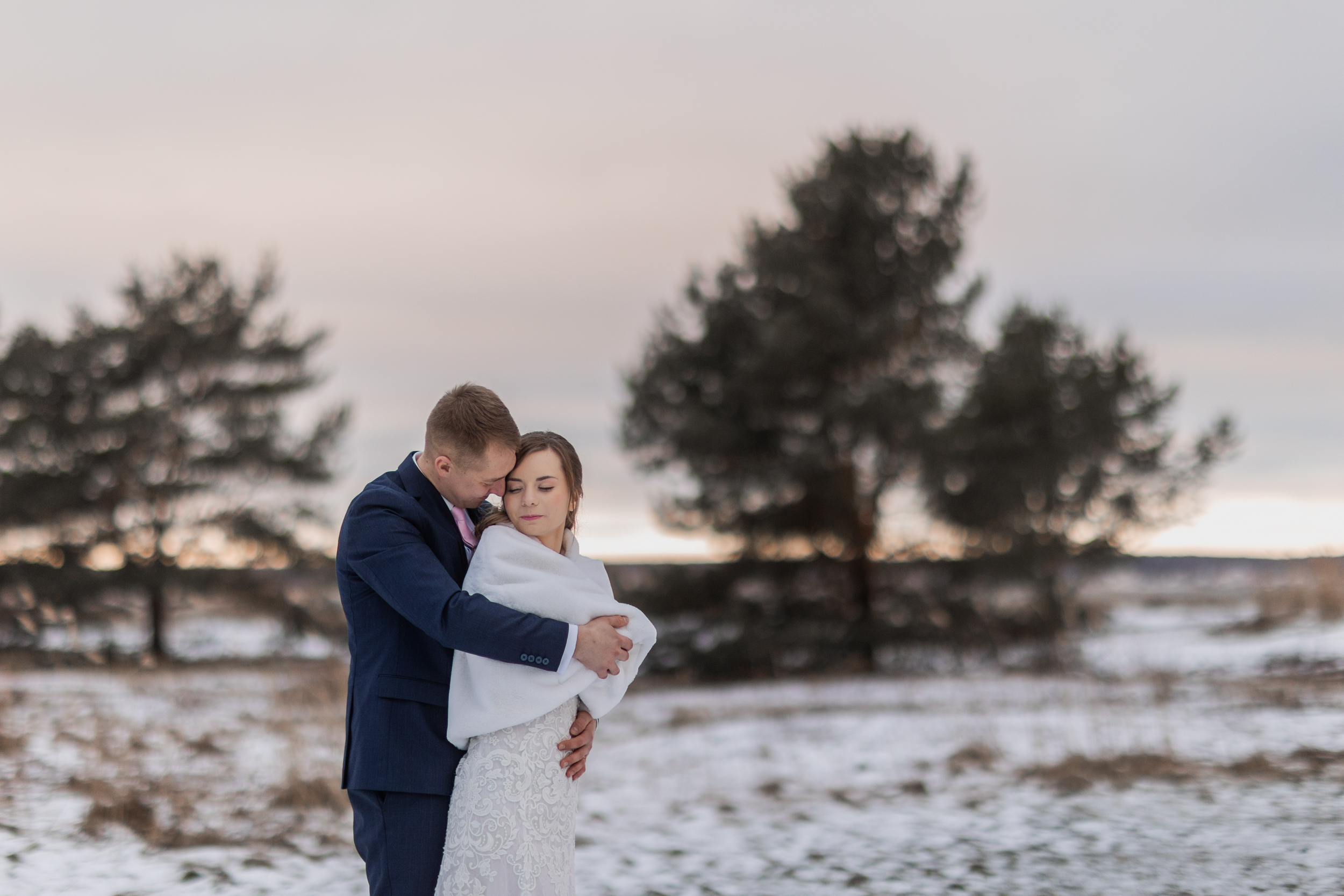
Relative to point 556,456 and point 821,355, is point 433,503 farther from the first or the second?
point 821,355

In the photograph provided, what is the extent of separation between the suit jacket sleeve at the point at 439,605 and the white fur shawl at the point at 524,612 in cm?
7

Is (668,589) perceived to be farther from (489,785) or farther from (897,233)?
(489,785)

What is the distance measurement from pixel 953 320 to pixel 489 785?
48.1ft

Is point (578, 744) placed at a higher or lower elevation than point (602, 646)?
lower

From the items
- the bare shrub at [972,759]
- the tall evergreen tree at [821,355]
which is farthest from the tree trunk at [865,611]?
the bare shrub at [972,759]

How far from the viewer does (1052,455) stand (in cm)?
1551

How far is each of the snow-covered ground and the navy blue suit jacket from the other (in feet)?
9.68

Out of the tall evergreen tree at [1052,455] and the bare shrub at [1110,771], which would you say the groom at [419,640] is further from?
the tall evergreen tree at [1052,455]

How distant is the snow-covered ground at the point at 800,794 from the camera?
5125 mm

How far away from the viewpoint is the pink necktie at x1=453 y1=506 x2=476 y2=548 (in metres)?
2.74

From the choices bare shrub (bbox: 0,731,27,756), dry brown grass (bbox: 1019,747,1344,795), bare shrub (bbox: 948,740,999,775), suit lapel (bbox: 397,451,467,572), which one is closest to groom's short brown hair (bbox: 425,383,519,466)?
suit lapel (bbox: 397,451,467,572)

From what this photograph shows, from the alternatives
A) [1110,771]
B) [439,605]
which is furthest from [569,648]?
[1110,771]

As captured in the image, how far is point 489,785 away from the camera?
2539 millimetres

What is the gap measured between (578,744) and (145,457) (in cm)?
1862
